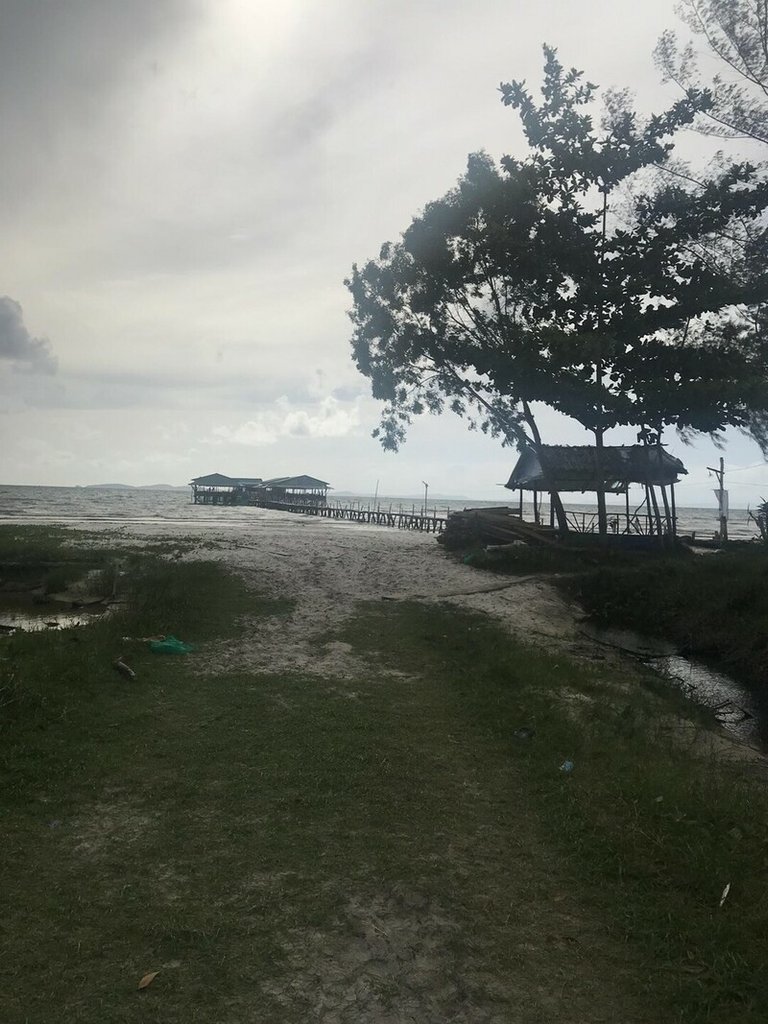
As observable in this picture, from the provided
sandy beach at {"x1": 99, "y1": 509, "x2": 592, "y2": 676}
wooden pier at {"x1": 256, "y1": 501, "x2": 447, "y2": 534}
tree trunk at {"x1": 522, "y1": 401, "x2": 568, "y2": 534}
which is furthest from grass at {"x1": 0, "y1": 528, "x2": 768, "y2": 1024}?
wooden pier at {"x1": 256, "y1": 501, "x2": 447, "y2": 534}

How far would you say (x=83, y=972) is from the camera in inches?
155

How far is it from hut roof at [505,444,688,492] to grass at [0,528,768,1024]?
20.7 metres

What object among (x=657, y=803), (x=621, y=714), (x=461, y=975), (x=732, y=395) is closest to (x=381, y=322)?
(x=732, y=395)

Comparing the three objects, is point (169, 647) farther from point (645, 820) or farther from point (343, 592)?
point (645, 820)

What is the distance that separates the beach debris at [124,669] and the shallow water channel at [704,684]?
29.7 ft

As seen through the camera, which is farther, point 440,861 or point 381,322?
point 381,322

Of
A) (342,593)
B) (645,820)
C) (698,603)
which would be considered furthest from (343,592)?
(645,820)

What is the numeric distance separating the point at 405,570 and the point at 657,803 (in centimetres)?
1596

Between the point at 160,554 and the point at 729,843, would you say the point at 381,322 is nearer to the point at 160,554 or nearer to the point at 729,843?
the point at 160,554

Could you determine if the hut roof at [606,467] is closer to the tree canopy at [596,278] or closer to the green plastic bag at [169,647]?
the tree canopy at [596,278]

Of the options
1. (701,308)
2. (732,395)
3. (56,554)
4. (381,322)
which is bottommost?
(56,554)

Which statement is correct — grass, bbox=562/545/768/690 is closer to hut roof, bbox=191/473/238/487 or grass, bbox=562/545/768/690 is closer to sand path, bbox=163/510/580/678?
sand path, bbox=163/510/580/678

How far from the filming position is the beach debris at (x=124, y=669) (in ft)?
31.3

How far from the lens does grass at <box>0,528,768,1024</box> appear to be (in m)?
3.93
